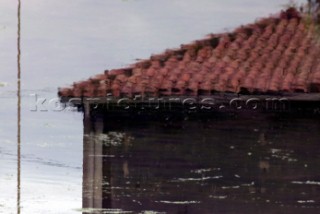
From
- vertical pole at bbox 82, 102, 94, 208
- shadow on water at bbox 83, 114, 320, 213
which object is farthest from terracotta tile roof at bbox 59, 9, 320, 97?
vertical pole at bbox 82, 102, 94, 208

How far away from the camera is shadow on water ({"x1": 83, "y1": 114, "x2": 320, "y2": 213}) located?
13812 mm

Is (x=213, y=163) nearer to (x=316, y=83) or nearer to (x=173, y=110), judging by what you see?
(x=173, y=110)

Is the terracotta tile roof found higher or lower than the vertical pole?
higher

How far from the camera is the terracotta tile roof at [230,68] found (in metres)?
13.0

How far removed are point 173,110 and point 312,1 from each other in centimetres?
294

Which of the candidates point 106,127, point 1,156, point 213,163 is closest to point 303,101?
A: point 213,163

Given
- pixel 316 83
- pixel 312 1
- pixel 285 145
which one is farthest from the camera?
pixel 285 145

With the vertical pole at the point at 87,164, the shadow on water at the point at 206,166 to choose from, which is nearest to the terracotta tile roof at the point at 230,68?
the shadow on water at the point at 206,166

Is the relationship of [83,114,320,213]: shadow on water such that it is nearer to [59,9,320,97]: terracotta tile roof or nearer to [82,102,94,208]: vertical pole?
[82,102,94,208]: vertical pole

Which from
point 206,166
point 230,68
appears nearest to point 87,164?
point 206,166

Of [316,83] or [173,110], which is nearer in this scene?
[316,83]

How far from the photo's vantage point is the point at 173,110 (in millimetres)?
13977

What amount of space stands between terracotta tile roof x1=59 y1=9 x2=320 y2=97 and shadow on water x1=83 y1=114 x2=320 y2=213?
75 centimetres

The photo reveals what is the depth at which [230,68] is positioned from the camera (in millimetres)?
13500
